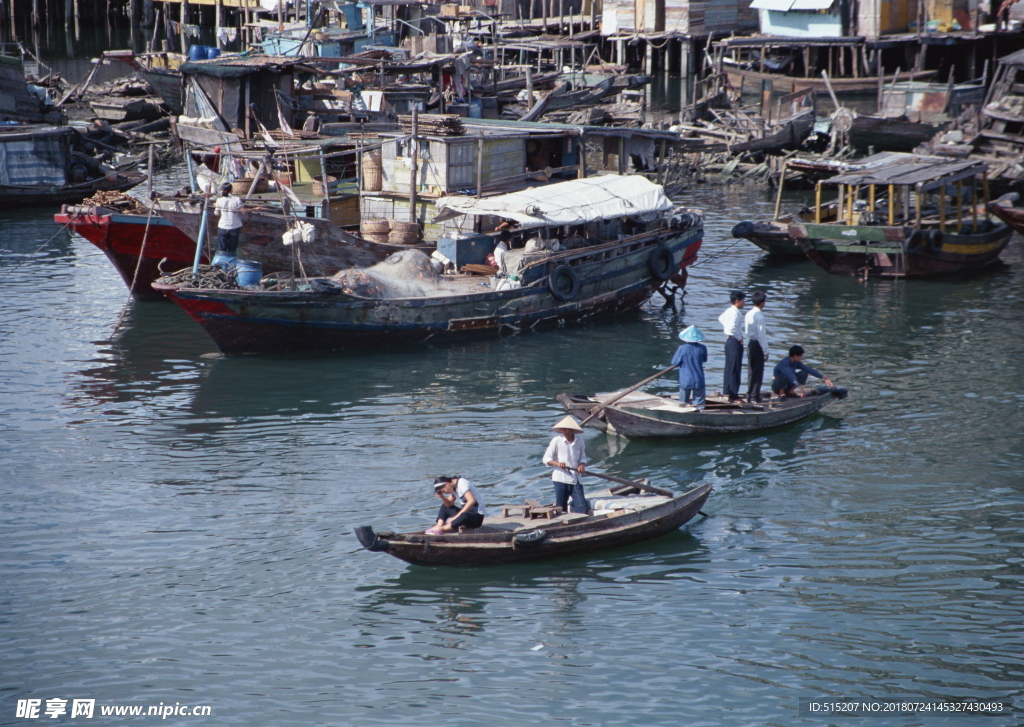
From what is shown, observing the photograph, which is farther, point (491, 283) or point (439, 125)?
point (439, 125)

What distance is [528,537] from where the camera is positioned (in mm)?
11711

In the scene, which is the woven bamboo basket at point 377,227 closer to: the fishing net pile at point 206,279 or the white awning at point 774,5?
the fishing net pile at point 206,279

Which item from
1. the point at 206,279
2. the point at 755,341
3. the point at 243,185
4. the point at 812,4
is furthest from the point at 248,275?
the point at 812,4

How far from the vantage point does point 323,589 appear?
38.5 ft

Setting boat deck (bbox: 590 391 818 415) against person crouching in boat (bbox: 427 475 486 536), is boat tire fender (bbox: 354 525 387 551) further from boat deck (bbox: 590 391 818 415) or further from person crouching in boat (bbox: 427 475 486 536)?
boat deck (bbox: 590 391 818 415)

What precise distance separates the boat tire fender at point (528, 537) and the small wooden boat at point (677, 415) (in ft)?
13.3

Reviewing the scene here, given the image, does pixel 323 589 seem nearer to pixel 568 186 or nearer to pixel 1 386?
pixel 1 386

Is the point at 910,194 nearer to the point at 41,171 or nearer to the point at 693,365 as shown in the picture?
the point at 693,365

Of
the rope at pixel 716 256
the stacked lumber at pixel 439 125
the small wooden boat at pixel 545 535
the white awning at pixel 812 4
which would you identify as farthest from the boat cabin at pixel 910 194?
the white awning at pixel 812 4

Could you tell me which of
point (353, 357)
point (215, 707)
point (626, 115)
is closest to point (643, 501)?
point (215, 707)

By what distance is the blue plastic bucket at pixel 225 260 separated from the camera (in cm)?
2050

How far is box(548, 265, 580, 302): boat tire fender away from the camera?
862 inches

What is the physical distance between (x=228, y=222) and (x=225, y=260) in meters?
0.77

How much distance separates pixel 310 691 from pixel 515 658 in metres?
2.01
